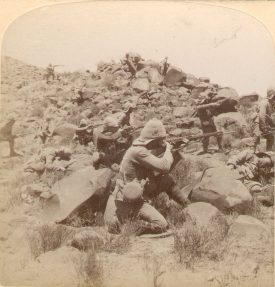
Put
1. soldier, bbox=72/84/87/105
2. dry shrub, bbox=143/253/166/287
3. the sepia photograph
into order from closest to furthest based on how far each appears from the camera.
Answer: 1. dry shrub, bbox=143/253/166/287
2. the sepia photograph
3. soldier, bbox=72/84/87/105

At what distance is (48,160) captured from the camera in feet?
23.8

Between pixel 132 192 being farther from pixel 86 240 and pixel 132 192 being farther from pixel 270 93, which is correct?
pixel 270 93

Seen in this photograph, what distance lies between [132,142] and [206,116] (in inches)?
33.7

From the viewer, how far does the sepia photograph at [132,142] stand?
694 cm

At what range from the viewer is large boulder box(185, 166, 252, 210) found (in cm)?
704

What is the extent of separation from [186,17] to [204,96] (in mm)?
859

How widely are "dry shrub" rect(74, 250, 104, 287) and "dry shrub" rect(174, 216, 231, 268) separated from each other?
799 millimetres

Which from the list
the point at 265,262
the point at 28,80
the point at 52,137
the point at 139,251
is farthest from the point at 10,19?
the point at 265,262

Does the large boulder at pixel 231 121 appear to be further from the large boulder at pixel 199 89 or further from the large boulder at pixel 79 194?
the large boulder at pixel 79 194

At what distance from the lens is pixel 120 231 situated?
7.01 metres

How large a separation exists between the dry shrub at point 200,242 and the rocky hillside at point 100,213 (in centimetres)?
1

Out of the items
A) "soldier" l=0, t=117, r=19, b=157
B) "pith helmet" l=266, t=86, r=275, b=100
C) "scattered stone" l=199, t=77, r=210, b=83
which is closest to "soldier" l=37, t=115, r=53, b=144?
"soldier" l=0, t=117, r=19, b=157

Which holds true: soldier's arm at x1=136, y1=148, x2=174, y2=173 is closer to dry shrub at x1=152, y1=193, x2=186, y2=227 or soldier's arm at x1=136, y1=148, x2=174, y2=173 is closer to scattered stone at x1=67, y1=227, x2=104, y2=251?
dry shrub at x1=152, y1=193, x2=186, y2=227

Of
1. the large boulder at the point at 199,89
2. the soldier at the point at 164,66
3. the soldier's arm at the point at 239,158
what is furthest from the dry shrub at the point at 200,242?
the soldier at the point at 164,66
